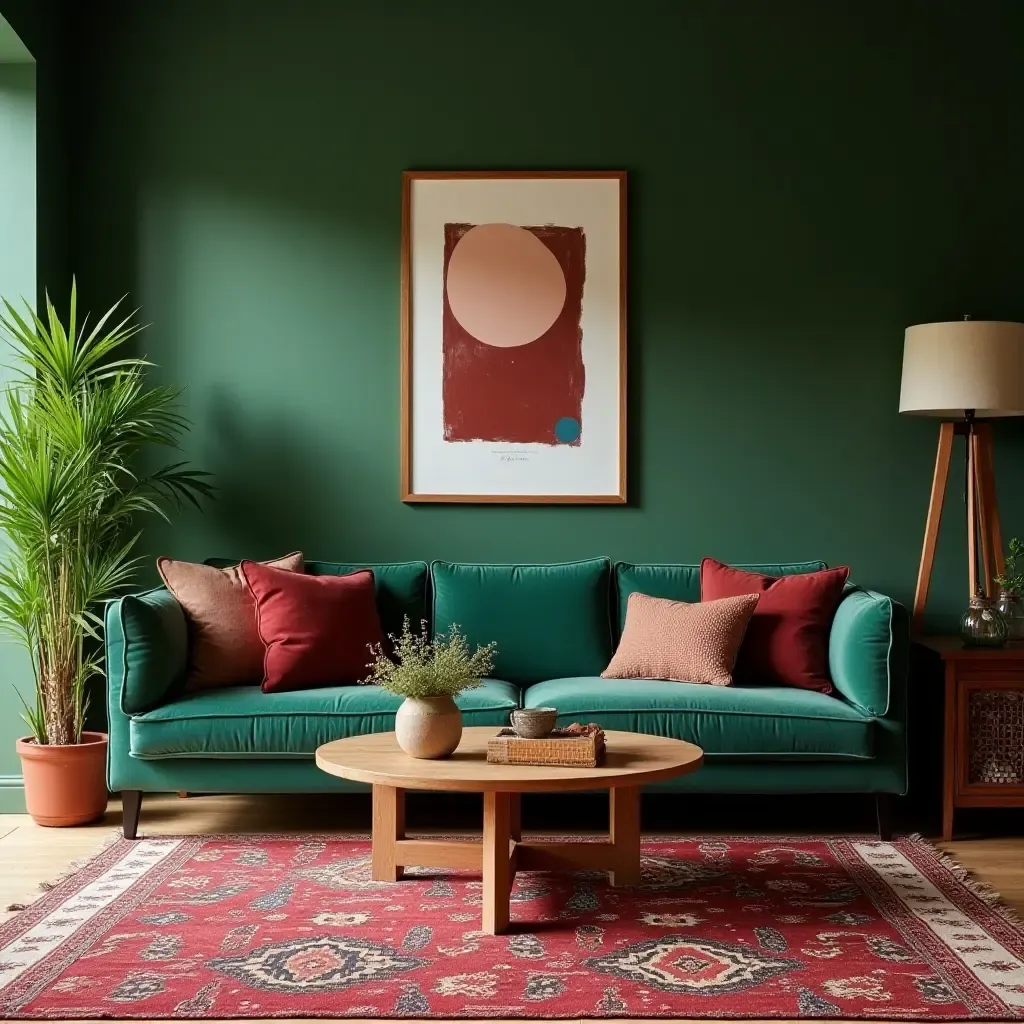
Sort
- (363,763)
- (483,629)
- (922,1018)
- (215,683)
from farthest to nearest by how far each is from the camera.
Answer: (483,629) → (215,683) → (363,763) → (922,1018)

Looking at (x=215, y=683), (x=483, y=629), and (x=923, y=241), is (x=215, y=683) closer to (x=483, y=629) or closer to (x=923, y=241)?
(x=483, y=629)

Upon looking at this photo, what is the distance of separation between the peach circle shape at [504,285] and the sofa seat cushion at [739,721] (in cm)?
159

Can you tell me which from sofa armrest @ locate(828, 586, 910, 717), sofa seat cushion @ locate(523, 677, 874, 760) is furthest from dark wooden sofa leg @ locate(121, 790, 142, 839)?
sofa armrest @ locate(828, 586, 910, 717)

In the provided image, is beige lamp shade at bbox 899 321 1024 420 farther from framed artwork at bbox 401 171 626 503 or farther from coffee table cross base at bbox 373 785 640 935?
coffee table cross base at bbox 373 785 640 935

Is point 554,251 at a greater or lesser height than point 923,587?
greater

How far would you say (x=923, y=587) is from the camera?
15.3ft

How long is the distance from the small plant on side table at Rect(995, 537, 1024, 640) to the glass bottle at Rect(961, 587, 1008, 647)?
0.53ft

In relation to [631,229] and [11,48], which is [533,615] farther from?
[11,48]

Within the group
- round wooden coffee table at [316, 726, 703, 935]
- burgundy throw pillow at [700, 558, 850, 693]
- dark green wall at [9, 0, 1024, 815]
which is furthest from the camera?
dark green wall at [9, 0, 1024, 815]

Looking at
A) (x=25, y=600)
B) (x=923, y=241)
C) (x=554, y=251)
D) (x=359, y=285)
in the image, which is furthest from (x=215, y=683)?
(x=923, y=241)

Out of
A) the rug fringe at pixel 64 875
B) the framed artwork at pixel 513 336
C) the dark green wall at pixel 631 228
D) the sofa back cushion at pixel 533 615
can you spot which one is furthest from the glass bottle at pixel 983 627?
the rug fringe at pixel 64 875

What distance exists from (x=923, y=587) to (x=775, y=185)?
5.36ft

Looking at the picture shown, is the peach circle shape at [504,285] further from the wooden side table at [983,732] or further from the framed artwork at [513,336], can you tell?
the wooden side table at [983,732]

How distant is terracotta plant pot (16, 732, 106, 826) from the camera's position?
4.16 metres
